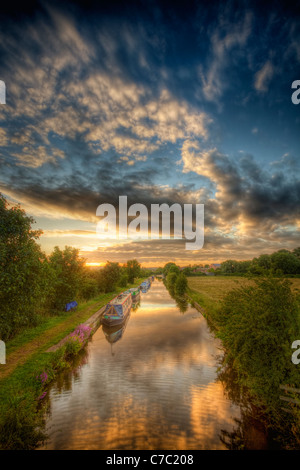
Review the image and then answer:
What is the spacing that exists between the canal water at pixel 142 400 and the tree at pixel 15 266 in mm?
4253

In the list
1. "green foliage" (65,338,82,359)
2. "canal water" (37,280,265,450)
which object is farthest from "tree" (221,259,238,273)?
"green foliage" (65,338,82,359)

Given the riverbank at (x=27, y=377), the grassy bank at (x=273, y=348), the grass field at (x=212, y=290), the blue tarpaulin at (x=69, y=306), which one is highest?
the grassy bank at (x=273, y=348)

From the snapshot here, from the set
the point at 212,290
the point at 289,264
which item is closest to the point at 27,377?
the point at 212,290

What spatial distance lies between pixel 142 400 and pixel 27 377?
5.29 meters

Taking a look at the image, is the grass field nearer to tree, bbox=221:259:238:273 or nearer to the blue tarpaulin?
the blue tarpaulin

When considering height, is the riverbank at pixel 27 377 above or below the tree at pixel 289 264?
above

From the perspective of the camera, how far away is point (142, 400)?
9828 millimetres

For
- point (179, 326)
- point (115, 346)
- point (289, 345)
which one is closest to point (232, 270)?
point (179, 326)

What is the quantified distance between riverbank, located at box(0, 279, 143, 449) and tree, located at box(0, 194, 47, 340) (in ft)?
6.94

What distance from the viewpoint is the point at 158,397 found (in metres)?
10.1

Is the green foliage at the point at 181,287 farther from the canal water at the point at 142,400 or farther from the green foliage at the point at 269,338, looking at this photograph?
the green foliage at the point at 269,338

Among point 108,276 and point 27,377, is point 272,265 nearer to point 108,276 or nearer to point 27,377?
point 27,377

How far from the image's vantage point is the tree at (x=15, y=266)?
1020 centimetres

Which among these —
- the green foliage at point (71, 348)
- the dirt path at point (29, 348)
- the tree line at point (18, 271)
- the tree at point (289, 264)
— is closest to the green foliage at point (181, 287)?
the dirt path at point (29, 348)
